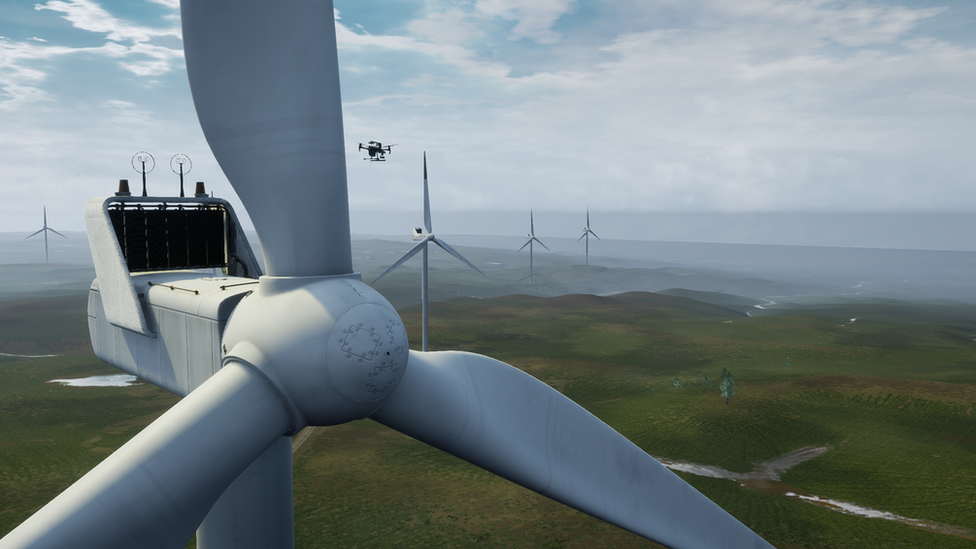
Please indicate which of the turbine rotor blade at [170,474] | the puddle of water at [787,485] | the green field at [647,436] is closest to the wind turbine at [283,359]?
the turbine rotor blade at [170,474]

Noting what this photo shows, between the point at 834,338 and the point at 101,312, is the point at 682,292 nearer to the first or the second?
the point at 834,338

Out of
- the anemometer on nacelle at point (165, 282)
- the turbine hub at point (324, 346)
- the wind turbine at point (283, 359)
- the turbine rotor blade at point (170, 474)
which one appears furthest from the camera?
the anemometer on nacelle at point (165, 282)

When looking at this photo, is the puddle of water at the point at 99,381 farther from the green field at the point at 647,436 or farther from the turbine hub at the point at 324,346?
the turbine hub at the point at 324,346

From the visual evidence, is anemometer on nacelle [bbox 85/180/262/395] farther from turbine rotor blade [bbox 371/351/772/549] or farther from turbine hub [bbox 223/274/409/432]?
turbine rotor blade [bbox 371/351/772/549]

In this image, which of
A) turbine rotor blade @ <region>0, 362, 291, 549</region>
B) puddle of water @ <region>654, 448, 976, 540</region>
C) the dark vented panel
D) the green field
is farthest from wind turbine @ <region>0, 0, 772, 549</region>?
puddle of water @ <region>654, 448, 976, 540</region>

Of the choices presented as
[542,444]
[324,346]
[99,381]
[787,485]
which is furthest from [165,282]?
[99,381]

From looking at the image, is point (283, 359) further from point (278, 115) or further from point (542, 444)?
point (542, 444)
